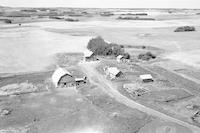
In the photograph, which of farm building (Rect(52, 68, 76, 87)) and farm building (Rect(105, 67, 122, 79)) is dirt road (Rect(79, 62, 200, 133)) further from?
farm building (Rect(52, 68, 76, 87))

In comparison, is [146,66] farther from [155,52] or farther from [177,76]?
[155,52]

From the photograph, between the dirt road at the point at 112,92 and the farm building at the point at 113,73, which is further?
the farm building at the point at 113,73

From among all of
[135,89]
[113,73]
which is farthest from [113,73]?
[135,89]

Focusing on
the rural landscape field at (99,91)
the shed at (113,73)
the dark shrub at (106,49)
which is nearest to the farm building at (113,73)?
the shed at (113,73)

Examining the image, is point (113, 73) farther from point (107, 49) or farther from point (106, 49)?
point (106, 49)

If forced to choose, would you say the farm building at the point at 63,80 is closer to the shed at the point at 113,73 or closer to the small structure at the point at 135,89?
the shed at the point at 113,73

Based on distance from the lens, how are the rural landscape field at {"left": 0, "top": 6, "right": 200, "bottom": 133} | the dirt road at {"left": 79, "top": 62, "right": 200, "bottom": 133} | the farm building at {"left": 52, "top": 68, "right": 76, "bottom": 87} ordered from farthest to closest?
the farm building at {"left": 52, "top": 68, "right": 76, "bottom": 87}, the dirt road at {"left": 79, "top": 62, "right": 200, "bottom": 133}, the rural landscape field at {"left": 0, "top": 6, "right": 200, "bottom": 133}

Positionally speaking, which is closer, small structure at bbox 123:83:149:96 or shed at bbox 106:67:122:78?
small structure at bbox 123:83:149:96

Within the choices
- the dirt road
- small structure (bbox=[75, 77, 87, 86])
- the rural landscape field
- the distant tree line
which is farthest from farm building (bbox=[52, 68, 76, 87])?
the distant tree line
